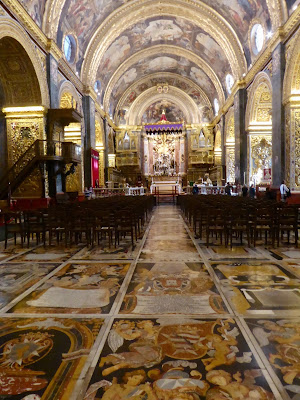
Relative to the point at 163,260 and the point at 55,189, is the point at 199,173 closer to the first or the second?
the point at 55,189

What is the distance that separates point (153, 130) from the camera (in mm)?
35031

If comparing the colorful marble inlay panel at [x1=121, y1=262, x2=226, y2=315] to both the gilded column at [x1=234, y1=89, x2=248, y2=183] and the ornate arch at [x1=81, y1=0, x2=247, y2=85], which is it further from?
the ornate arch at [x1=81, y1=0, x2=247, y2=85]

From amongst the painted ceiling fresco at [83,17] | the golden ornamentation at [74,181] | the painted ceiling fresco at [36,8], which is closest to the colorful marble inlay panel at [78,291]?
the painted ceiling fresco at [36,8]

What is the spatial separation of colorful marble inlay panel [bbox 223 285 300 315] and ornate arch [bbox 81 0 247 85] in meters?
19.3

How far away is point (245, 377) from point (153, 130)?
34.2m

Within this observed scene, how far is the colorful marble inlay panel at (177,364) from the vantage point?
6.58 feet

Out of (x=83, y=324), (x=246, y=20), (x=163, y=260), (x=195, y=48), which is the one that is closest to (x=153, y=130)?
(x=195, y=48)

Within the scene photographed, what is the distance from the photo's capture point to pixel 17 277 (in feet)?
15.5

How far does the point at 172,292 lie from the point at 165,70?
3154 cm

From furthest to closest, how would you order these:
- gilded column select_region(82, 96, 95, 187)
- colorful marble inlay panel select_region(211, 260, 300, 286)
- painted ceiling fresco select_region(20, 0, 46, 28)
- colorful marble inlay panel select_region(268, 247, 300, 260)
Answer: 1. gilded column select_region(82, 96, 95, 187)
2. painted ceiling fresco select_region(20, 0, 46, 28)
3. colorful marble inlay panel select_region(268, 247, 300, 260)
4. colorful marble inlay panel select_region(211, 260, 300, 286)

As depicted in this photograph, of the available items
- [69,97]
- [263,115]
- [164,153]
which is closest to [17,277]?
[69,97]

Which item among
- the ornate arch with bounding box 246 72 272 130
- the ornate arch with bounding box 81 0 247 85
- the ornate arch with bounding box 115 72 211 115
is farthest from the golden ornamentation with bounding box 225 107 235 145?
the ornate arch with bounding box 115 72 211 115

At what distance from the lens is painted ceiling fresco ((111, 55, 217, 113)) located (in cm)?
2895

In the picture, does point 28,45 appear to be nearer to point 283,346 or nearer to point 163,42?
point 283,346
